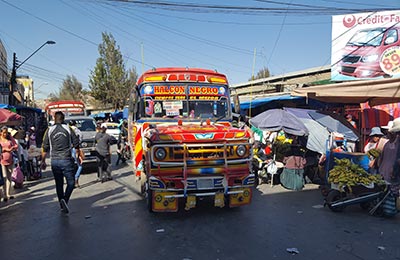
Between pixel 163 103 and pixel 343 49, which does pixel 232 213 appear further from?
pixel 343 49

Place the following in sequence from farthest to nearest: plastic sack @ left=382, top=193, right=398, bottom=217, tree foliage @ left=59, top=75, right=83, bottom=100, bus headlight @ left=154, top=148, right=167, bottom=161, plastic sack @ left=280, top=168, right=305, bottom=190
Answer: tree foliage @ left=59, top=75, right=83, bottom=100, plastic sack @ left=280, top=168, right=305, bottom=190, plastic sack @ left=382, top=193, right=398, bottom=217, bus headlight @ left=154, top=148, right=167, bottom=161

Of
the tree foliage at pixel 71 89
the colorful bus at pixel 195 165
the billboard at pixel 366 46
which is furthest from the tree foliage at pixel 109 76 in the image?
the colorful bus at pixel 195 165

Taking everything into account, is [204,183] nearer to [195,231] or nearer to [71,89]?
[195,231]

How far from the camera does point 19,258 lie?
438 centimetres

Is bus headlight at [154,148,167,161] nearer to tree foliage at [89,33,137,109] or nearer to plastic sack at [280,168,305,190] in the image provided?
plastic sack at [280,168,305,190]

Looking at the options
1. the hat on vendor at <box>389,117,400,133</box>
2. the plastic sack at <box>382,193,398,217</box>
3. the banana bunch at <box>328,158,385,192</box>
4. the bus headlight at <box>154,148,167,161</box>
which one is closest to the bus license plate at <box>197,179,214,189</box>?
the bus headlight at <box>154,148,167,161</box>

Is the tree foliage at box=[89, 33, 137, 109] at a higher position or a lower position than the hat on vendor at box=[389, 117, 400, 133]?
higher

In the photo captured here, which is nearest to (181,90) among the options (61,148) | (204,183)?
(204,183)

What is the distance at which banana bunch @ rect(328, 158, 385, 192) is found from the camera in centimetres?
606

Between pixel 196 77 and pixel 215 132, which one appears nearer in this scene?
pixel 215 132

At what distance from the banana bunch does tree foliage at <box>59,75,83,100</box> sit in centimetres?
5910

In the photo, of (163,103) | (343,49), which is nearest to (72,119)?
(163,103)

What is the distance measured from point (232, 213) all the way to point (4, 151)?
227 inches

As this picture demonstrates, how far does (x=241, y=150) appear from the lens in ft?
19.4
